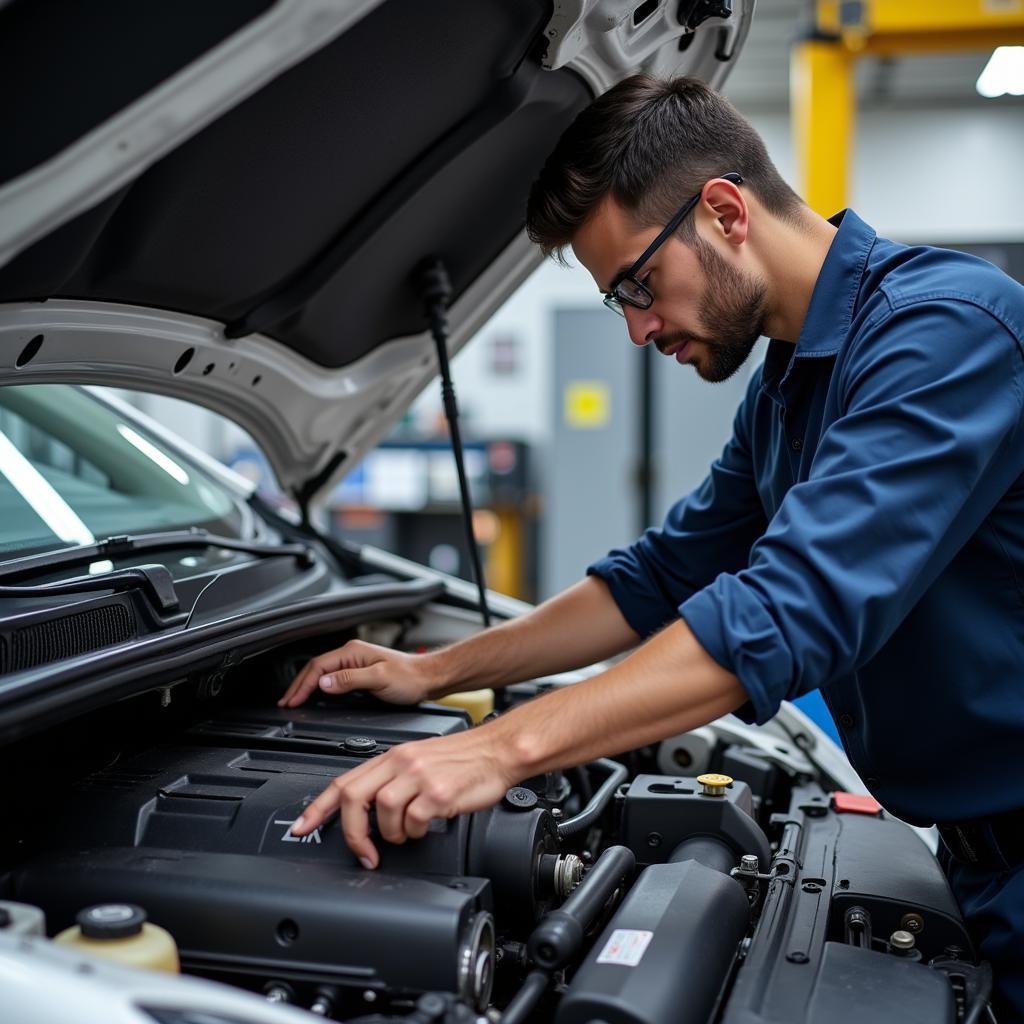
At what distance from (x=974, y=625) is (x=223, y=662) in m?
0.95

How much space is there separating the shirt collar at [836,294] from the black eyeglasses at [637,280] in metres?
0.16

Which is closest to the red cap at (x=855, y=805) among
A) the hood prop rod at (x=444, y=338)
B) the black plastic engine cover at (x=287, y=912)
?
the hood prop rod at (x=444, y=338)

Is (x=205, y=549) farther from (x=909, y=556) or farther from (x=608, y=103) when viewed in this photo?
(x=909, y=556)

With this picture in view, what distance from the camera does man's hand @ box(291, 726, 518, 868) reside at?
3.88 feet

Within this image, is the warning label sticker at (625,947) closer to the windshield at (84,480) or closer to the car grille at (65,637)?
the car grille at (65,637)

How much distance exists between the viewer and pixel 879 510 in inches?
46.6

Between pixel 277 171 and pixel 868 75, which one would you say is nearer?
pixel 277 171

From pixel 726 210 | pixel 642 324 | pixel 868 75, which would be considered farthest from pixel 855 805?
pixel 868 75

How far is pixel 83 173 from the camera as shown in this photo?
1125 mm

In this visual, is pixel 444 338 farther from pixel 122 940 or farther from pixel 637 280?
pixel 122 940

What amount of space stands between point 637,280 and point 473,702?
0.82 m

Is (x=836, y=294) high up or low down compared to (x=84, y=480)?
up

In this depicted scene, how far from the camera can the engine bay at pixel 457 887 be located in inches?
44.9

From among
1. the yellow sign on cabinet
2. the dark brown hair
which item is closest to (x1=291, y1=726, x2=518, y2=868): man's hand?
the dark brown hair
